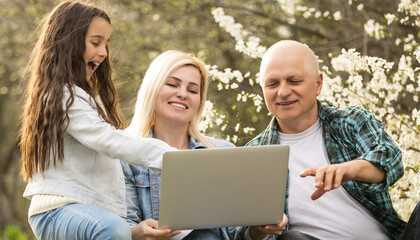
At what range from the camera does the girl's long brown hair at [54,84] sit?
9.20 ft

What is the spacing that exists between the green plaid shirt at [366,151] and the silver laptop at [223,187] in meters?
0.45

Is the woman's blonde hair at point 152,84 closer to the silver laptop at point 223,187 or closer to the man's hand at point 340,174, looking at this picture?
the silver laptop at point 223,187

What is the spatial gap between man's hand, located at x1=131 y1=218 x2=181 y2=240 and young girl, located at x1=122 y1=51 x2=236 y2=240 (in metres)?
0.30

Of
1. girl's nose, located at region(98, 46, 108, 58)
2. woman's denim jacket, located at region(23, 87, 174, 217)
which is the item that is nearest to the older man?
woman's denim jacket, located at region(23, 87, 174, 217)

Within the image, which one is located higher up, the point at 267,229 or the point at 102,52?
the point at 102,52

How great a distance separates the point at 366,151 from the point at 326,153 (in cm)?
23

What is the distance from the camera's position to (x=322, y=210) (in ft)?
10.1

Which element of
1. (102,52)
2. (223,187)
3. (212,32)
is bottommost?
(223,187)

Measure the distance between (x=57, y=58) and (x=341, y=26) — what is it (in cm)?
484

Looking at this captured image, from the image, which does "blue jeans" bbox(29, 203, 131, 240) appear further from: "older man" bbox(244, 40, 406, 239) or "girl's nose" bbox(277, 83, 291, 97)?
"girl's nose" bbox(277, 83, 291, 97)

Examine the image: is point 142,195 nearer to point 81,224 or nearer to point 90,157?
point 90,157

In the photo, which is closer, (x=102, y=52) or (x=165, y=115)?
(x=102, y=52)

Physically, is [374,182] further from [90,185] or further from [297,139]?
[90,185]

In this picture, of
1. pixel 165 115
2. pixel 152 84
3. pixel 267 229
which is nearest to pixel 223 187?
pixel 267 229
